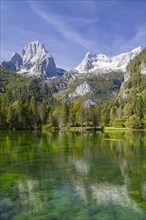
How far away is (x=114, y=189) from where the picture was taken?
Answer: 1184 inches

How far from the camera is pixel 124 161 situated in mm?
48281

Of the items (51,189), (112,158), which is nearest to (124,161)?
(112,158)

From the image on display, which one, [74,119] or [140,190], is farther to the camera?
[74,119]

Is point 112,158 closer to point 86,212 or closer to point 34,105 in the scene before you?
point 86,212

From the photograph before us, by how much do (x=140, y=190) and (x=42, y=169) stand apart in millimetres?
15158

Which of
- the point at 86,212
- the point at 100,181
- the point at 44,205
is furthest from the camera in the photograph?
the point at 100,181

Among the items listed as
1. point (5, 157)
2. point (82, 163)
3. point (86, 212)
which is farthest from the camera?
point (5, 157)

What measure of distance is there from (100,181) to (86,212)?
1089cm

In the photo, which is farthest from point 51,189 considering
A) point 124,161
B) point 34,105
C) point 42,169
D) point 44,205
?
point 34,105

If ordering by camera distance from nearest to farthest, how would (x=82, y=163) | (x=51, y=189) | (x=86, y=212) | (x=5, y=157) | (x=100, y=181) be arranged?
(x=86, y=212) < (x=51, y=189) < (x=100, y=181) < (x=82, y=163) < (x=5, y=157)

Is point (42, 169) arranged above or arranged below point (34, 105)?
below

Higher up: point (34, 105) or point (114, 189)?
point (34, 105)

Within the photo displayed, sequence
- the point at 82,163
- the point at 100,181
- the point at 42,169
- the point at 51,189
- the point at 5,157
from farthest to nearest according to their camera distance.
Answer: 1. the point at 5,157
2. the point at 82,163
3. the point at 42,169
4. the point at 100,181
5. the point at 51,189

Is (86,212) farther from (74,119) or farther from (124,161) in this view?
(74,119)
